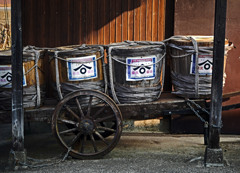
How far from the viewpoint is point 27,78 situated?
17.8ft

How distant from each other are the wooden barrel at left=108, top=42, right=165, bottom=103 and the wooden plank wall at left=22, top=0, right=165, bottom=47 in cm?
162

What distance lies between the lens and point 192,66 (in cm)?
544

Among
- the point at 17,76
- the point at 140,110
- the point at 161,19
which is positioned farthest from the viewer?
the point at 161,19

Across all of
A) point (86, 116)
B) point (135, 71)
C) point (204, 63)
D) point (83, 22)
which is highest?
point (83, 22)

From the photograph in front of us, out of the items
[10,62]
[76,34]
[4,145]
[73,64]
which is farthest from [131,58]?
[4,145]

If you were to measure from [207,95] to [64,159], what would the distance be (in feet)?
7.04

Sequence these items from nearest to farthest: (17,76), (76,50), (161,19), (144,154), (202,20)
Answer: (17,76)
(76,50)
(144,154)
(202,20)
(161,19)

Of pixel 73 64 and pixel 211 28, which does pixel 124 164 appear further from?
pixel 211 28

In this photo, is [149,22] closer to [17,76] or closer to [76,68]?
[76,68]

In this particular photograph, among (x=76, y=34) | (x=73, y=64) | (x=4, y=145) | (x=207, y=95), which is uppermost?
(x=76, y=34)

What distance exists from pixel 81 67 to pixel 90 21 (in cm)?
199

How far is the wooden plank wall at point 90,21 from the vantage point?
7.09 metres

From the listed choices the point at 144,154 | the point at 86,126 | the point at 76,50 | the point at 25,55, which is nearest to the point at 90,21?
the point at 76,50

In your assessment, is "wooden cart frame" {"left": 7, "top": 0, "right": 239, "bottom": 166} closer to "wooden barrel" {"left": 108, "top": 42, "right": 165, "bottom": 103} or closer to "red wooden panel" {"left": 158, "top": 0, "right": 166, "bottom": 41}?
"wooden barrel" {"left": 108, "top": 42, "right": 165, "bottom": 103}
